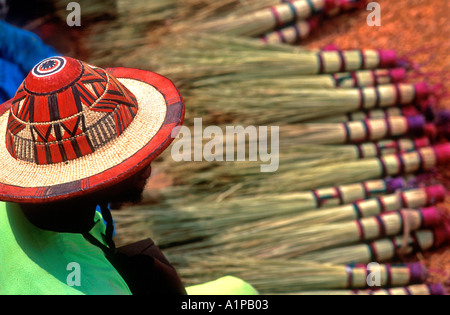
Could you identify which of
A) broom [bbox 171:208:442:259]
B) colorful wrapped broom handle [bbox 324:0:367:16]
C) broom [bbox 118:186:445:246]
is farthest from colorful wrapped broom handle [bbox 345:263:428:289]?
colorful wrapped broom handle [bbox 324:0:367:16]

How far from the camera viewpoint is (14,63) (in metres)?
2.35

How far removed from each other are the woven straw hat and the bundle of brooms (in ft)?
3.85

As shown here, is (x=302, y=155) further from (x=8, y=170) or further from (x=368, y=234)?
(x=8, y=170)

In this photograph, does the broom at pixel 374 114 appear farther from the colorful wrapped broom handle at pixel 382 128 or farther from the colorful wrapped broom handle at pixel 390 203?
the colorful wrapped broom handle at pixel 390 203

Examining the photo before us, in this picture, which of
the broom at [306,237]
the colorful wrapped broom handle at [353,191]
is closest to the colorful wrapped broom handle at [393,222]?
the broom at [306,237]

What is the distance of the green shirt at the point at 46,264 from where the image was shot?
49.9 inches

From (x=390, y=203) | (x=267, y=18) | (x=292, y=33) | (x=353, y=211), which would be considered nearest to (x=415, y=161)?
(x=390, y=203)

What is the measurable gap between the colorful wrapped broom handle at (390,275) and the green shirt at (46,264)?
4.43ft

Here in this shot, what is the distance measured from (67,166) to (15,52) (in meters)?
1.28

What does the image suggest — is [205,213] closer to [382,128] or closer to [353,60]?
[382,128]

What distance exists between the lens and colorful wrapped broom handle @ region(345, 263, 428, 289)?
2.44 m

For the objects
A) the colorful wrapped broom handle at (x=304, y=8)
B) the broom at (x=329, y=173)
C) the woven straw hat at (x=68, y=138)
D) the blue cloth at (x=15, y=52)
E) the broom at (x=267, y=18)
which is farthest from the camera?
the colorful wrapped broom handle at (x=304, y=8)
